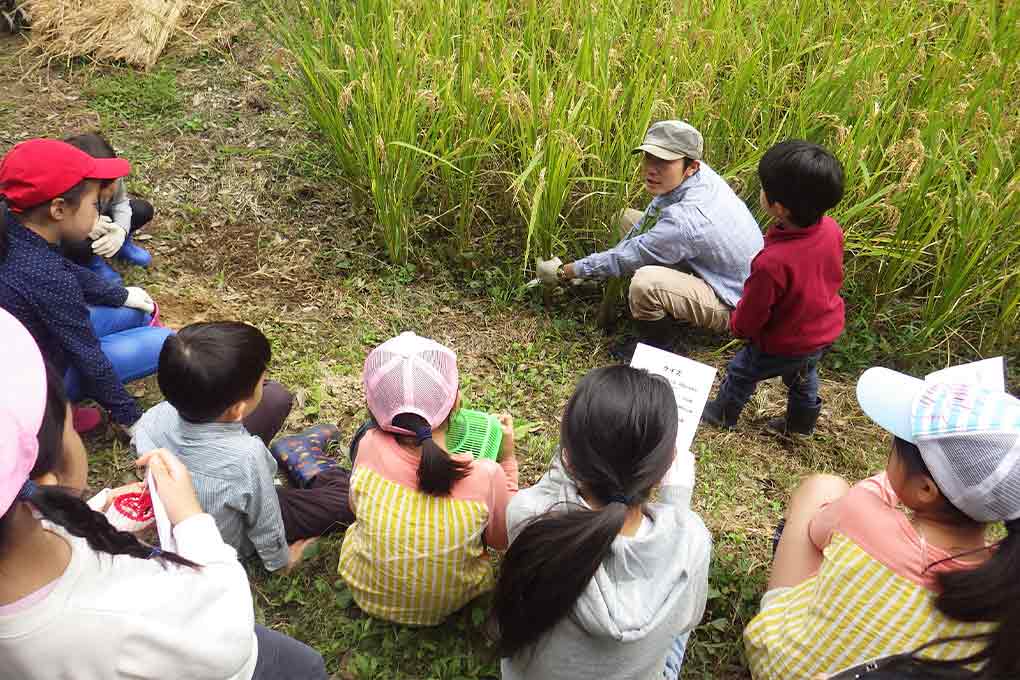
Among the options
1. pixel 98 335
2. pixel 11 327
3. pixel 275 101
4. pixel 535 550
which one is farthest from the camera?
pixel 275 101

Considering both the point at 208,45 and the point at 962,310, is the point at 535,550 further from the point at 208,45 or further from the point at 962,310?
the point at 208,45

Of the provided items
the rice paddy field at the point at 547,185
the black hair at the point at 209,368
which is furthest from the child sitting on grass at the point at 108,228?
the black hair at the point at 209,368

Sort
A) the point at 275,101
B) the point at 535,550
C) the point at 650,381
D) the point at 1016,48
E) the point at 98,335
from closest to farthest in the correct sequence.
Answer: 1. the point at 535,550
2. the point at 650,381
3. the point at 98,335
4. the point at 1016,48
5. the point at 275,101

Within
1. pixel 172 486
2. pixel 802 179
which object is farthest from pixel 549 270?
pixel 172 486

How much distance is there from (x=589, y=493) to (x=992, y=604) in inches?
28.0

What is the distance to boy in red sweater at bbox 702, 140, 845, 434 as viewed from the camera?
7.14 ft

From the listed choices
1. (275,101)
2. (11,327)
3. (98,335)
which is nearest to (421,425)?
(11,327)

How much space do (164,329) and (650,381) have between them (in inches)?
71.3

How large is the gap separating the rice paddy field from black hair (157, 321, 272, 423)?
777mm

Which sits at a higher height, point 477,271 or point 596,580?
point 596,580

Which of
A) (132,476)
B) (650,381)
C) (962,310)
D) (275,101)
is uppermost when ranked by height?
(650,381)

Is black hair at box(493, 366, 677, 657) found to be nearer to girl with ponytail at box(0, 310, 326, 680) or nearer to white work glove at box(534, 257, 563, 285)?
girl with ponytail at box(0, 310, 326, 680)

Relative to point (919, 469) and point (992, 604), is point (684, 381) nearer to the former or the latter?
point (919, 469)

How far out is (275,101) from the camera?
3.74 metres
